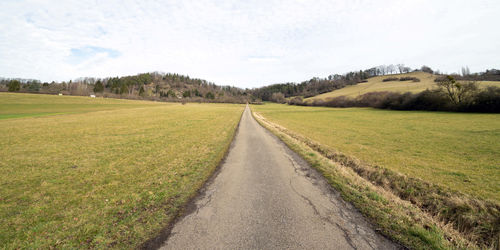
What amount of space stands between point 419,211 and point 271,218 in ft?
14.9

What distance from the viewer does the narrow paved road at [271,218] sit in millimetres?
3766

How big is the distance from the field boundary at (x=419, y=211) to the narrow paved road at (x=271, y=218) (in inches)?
20.2

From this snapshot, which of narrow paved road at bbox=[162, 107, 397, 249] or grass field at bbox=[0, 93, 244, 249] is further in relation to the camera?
grass field at bbox=[0, 93, 244, 249]

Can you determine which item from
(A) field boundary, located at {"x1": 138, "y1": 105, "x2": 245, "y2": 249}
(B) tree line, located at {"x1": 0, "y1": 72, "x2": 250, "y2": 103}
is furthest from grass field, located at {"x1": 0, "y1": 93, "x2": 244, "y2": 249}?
(B) tree line, located at {"x1": 0, "y1": 72, "x2": 250, "y2": 103}

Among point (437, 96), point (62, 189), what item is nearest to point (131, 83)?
point (62, 189)

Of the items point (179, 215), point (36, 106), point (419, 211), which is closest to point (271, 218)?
point (179, 215)

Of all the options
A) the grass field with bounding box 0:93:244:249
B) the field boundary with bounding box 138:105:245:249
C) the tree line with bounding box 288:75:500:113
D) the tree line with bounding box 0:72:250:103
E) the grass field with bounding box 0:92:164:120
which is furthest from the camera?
the tree line with bounding box 0:72:250:103

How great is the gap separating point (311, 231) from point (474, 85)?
69.5 meters

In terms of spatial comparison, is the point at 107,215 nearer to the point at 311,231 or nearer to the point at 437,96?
the point at 311,231

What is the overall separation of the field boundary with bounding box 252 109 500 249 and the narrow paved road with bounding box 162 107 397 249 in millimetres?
513

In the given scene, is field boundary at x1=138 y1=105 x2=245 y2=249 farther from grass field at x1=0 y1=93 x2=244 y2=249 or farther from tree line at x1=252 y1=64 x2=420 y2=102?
tree line at x1=252 y1=64 x2=420 y2=102

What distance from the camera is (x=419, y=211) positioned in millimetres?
5176

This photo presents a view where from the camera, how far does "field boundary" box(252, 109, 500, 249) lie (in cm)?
399

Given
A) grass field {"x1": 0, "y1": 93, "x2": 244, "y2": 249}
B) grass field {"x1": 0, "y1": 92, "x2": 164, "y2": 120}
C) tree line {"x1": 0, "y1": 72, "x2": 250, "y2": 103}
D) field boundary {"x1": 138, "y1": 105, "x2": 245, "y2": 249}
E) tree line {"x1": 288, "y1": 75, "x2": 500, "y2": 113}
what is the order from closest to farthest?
field boundary {"x1": 138, "y1": 105, "x2": 245, "y2": 249} < grass field {"x1": 0, "y1": 93, "x2": 244, "y2": 249} < tree line {"x1": 288, "y1": 75, "x2": 500, "y2": 113} < grass field {"x1": 0, "y1": 92, "x2": 164, "y2": 120} < tree line {"x1": 0, "y1": 72, "x2": 250, "y2": 103}
